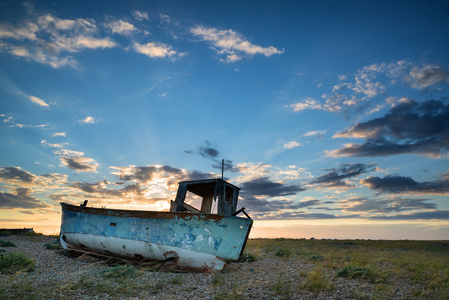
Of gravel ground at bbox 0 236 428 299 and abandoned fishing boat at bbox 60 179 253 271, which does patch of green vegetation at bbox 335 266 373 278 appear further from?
abandoned fishing boat at bbox 60 179 253 271

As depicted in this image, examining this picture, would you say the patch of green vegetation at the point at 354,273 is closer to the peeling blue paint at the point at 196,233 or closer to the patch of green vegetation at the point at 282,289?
the patch of green vegetation at the point at 282,289

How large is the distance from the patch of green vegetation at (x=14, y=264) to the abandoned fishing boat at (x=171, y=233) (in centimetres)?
308

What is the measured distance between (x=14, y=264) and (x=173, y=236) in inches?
211

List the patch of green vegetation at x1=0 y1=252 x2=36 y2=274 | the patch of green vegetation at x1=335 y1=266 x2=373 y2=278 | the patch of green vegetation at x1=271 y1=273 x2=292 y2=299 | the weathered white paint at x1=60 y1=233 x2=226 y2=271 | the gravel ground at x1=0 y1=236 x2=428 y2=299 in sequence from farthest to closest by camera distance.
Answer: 1. the weathered white paint at x1=60 y1=233 x2=226 y2=271
2. the patch of green vegetation at x1=335 y1=266 x2=373 y2=278
3. the patch of green vegetation at x1=0 y1=252 x2=36 y2=274
4. the patch of green vegetation at x1=271 y1=273 x2=292 y2=299
5. the gravel ground at x1=0 y1=236 x2=428 y2=299

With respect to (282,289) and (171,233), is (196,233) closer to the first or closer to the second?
(171,233)

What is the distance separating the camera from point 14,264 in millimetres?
9219

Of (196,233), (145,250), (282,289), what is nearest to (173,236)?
(196,233)

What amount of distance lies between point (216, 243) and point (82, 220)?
6.97m

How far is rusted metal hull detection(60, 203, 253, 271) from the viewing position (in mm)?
10477

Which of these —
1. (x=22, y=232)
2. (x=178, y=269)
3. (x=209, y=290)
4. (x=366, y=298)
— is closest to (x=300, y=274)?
(x=366, y=298)

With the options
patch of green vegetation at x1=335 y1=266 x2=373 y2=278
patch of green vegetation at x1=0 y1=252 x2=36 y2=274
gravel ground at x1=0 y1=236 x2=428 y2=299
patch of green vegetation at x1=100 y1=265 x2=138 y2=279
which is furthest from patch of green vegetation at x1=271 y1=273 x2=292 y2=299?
patch of green vegetation at x1=0 y1=252 x2=36 y2=274

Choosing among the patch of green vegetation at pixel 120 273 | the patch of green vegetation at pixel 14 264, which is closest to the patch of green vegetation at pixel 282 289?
the patch of green vegetation at pixel 120 273

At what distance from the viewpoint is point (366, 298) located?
7352 mm

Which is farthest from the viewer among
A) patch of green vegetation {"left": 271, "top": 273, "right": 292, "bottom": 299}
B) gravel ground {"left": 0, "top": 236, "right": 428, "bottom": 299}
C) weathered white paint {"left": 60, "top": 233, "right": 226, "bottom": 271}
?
weathered white paint {"left": 60, "top": 233, "right": 226, "bottom": 271}
